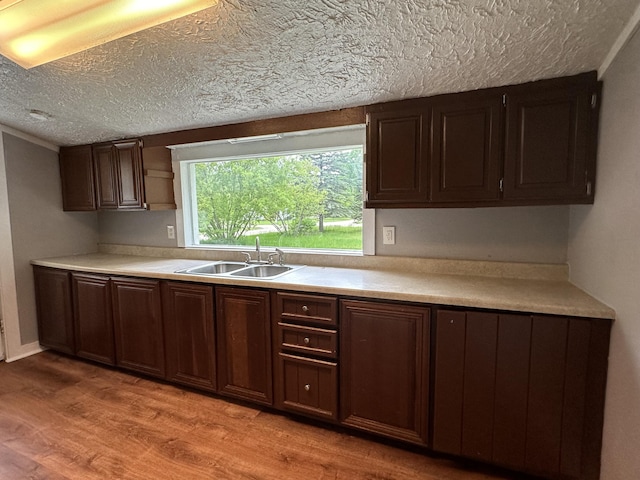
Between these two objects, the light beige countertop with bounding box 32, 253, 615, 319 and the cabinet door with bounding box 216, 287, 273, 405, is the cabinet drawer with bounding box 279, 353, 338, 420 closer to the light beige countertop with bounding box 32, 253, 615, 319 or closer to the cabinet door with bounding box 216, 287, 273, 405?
the cabinet door with bounding box 216, 287, 273, 405

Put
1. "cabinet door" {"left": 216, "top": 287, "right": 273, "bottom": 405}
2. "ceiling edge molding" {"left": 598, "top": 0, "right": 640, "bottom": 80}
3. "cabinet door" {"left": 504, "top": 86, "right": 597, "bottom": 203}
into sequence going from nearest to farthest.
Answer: "ceiling edge molding" {"left": 598, "top": 0, "right": 640, "bottom": 80} → "cabinet door" {"left": 504, "top": 86, "right": 597, "bottom": 203} → "cabinet door" {"left": 216, "top": 287, "right": 273, "bottom": 405}

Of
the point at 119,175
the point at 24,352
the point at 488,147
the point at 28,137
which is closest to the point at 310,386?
the point at 488,147

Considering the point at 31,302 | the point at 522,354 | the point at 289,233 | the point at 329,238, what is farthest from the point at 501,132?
the point at 31,302

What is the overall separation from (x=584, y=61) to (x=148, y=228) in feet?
11.7

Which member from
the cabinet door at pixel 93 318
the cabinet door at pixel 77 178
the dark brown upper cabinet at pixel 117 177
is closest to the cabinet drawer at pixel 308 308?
the cabinet door at pixel 93 318

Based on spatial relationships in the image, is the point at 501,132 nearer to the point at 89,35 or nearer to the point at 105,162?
the point at 89,35

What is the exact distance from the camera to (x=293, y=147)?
262 centimetres

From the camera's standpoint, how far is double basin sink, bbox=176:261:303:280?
252 cm

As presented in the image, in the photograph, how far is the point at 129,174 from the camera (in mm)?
2891

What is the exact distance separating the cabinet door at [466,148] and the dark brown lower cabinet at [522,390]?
0.69m

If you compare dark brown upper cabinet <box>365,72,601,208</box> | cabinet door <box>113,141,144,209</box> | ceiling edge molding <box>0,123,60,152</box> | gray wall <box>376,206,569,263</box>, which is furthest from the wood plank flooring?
ceiling edge molding <box>0,123,60,152</box>

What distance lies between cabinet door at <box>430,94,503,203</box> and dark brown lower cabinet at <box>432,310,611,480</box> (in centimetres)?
69

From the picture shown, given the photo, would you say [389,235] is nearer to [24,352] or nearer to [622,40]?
[622,40]

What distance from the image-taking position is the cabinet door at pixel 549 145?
1571mm
